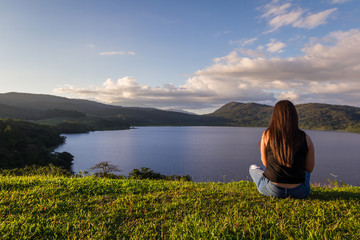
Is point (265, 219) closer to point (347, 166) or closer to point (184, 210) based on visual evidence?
point (184, 210)

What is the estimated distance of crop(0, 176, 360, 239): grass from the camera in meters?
3.75

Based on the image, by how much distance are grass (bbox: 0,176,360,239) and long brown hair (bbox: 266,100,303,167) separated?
1151 mm

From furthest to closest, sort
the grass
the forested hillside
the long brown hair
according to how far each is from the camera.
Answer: the forested hillside, the long brown hair, the grass

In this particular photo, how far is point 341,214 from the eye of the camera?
15.1 feet

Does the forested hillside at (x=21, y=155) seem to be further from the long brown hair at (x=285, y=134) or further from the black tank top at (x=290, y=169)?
the long brown hair at (x=285, y=134)

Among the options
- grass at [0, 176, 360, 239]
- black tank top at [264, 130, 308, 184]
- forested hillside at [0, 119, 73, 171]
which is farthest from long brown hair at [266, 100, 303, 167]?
forested hillside at [0, 119, 73, 171]

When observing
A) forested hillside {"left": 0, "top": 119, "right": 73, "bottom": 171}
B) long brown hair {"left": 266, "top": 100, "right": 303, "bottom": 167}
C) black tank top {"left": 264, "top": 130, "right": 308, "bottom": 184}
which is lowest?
forested hillside {"left": 0, "top": 119, "right": 73, "bottom": 171}

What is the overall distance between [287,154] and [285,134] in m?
0.46

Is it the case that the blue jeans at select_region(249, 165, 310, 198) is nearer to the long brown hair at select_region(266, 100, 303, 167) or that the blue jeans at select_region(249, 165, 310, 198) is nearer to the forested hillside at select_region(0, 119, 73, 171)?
the long brown hair at select_region(266, 100, 303, 167)

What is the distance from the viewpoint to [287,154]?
4.98 metres

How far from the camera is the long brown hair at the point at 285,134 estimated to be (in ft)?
16.2

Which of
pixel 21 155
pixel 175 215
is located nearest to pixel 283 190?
pixel 175 215

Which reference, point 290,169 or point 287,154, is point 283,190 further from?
point 287,154

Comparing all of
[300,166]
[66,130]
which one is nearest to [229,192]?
[300,166]
